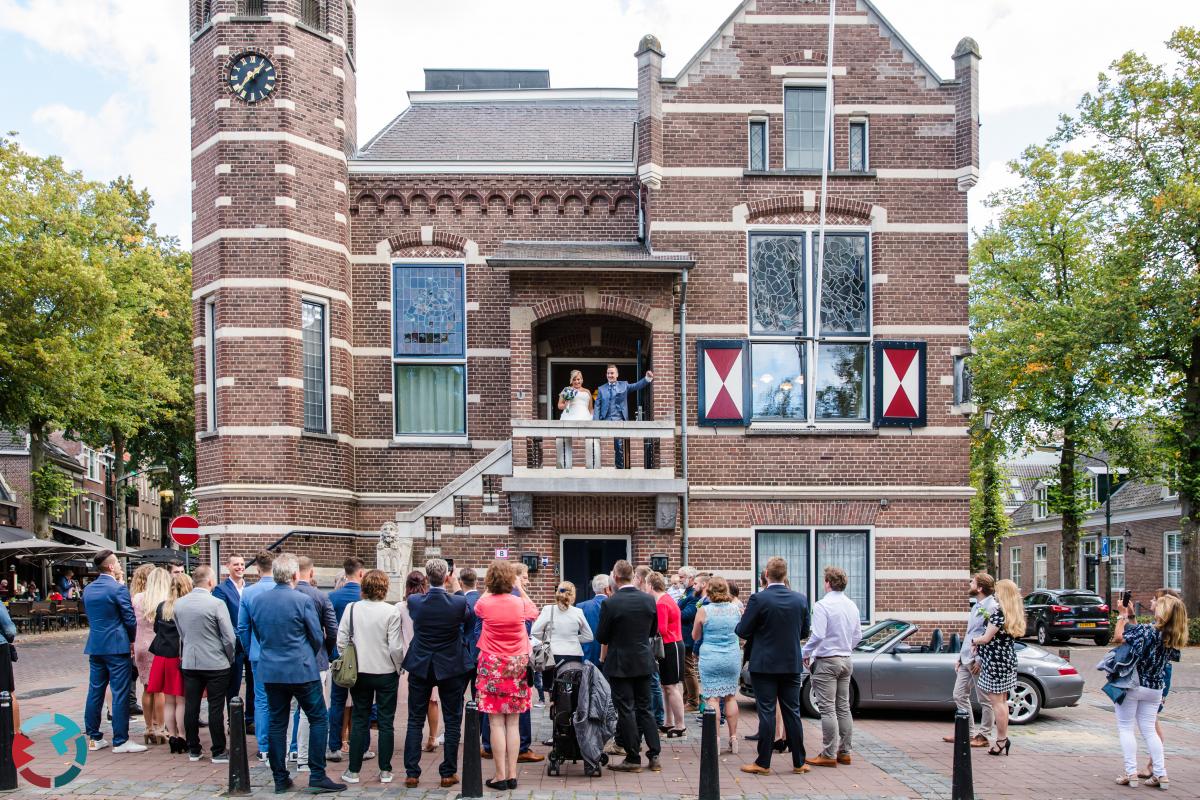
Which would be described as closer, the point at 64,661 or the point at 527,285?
the point at 527,285

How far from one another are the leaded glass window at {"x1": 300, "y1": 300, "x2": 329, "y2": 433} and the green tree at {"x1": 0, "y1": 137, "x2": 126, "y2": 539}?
12723 millimetres

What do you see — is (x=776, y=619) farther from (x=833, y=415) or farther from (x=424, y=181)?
(x=424, y=181)

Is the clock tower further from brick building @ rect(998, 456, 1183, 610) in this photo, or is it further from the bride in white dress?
brick building @ rect(998, 456, 1183, 610)

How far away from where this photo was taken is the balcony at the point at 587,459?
16.6m

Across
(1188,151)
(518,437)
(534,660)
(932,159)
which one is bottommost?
(534,660)

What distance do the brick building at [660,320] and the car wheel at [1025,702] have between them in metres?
4.17

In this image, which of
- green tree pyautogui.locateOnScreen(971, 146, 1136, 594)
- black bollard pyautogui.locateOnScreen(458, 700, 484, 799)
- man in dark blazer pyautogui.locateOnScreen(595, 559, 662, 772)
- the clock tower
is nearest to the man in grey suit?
black bollard pyautogui.locateOnScreen(458, 700, 484, 799)

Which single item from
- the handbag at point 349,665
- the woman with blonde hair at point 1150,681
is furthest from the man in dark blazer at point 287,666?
the woman with blonde hair at point 1150,681

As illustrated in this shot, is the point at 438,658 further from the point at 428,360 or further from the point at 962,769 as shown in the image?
the point at 428,360

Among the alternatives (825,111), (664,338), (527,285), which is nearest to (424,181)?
(527,285)

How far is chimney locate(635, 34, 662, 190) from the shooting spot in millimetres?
18078

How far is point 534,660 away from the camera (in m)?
9.88

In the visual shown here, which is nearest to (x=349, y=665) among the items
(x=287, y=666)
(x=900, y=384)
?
(x=287, y=666)

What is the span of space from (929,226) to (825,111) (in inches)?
101
